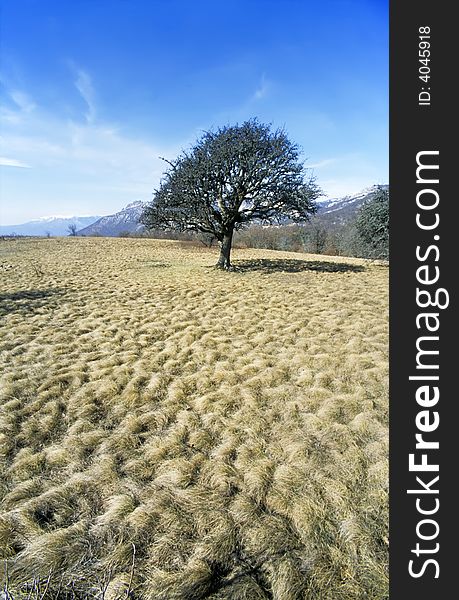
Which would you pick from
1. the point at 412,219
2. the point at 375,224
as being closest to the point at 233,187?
the point at 375,224

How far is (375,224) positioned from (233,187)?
33.9 feet

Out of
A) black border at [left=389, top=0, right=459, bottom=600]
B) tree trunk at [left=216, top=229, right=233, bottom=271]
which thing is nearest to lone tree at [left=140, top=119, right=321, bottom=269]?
tree trunk at [left=216, top=229, right=233, bottom=271]

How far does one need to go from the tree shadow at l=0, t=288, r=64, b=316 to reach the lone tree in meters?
6.16

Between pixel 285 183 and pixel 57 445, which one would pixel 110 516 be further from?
pixel 285 183

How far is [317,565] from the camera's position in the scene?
2.38 meters

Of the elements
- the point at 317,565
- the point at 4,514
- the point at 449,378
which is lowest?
the point at 317,565

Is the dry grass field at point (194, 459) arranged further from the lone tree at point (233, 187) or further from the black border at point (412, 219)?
the lone tree at point (233, 187)

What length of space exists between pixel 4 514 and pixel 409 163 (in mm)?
4760

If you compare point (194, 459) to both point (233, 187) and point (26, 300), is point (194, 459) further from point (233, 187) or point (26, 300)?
point (233, 187)

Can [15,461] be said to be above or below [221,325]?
below

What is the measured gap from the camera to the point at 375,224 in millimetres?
19125

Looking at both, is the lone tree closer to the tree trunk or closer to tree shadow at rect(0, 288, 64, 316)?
the tree trunk

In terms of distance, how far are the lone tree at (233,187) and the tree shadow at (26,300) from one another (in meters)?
6.16

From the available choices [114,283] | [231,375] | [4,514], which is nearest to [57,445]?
[4,514]
